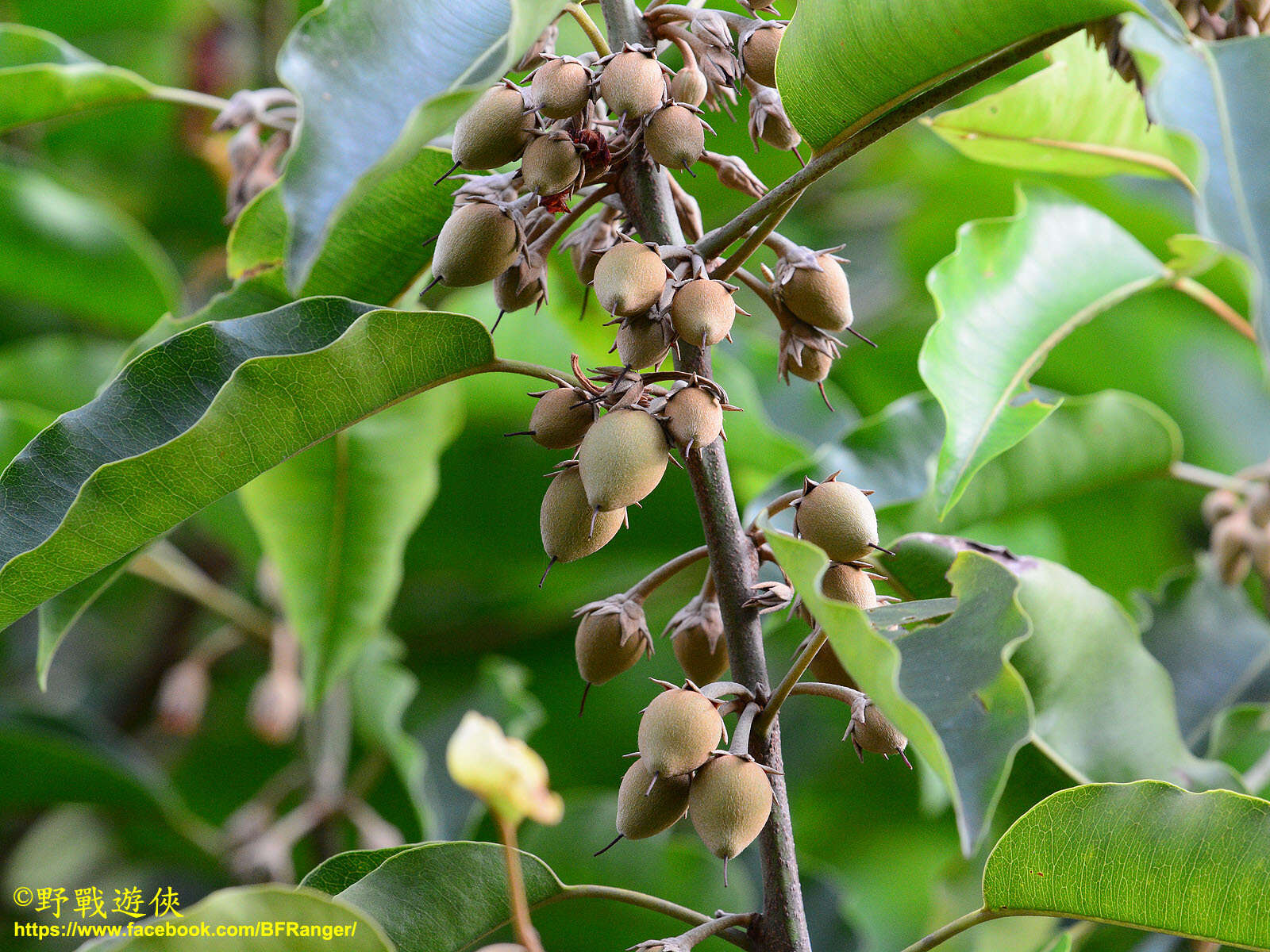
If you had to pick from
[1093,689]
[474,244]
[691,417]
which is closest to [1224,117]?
[691,417]

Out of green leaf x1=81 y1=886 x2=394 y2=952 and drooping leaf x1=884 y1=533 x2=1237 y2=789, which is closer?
green leaf x1=81 y1=886 x2=394 y2=952

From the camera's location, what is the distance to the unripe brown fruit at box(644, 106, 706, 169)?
2.21ft

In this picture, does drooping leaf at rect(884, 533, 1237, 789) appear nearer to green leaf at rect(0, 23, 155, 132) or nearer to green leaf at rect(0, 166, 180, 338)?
green leaf at rect(0, 23, 155, 132)

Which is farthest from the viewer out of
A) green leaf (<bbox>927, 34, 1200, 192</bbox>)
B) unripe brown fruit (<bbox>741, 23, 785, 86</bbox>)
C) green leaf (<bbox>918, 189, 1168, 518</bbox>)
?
green leaf (<bbox>927, 34, 1200, 192</bbox>)

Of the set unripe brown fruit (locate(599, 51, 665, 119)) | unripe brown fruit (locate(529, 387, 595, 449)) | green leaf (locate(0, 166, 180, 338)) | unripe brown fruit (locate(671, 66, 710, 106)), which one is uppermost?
unripe brown fruit (locate(599, 51, 665, 119))

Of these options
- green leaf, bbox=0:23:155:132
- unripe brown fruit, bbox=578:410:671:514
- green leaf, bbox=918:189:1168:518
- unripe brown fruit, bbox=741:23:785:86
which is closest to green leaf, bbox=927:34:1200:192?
green leaf, bbox=918:189:1168:518

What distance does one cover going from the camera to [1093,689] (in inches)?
37.7

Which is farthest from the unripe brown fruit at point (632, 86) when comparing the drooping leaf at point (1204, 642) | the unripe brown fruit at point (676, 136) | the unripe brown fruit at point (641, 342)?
the drooping leaf at point (1204, 642)

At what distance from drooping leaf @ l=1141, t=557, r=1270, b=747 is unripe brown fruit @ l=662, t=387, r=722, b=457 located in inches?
31.0

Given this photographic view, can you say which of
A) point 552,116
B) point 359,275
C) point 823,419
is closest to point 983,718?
point 552,116

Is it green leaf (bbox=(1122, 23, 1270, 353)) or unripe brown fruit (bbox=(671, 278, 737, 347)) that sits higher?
green leaf (bbox=(1122, 23, 1270, 353))

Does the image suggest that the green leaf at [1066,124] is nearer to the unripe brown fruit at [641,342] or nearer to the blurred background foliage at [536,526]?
the blurred background foliage at [536,526]

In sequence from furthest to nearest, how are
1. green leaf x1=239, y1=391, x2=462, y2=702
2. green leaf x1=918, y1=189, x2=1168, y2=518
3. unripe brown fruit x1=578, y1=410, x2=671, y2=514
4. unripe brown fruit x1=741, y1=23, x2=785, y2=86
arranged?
green leaf x1=239, y1=391, x2=462, y2=702 → green leaf x1=918, y1=189, x2=1168, y2=518 → unripe brown fruit x1=741, y1=23, x2=785, y2=86 → unripe brown fruit x1=578, y1=410, x2=671, y2=514

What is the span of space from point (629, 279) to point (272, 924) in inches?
14.4
